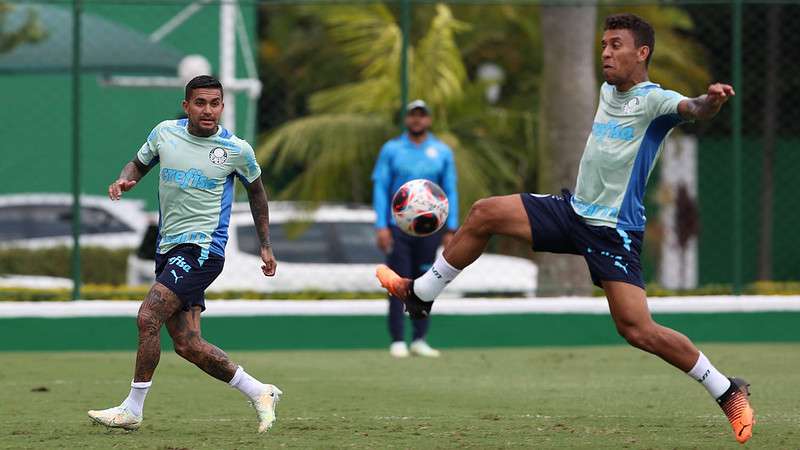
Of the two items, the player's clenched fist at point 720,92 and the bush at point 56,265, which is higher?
Result: the player's clenched fist at point 720,92

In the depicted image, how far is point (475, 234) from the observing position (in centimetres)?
862

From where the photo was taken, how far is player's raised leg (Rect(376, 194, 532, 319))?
8.59 meters

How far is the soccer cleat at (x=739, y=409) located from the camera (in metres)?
8.13

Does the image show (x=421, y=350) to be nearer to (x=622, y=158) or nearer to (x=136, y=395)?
(x=136, y=395)

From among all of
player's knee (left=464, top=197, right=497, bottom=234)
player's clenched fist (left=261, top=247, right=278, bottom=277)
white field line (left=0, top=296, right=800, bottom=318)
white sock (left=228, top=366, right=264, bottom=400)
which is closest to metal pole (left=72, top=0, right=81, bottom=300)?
white field line (left=0, top=296, right=800, bottom=318)

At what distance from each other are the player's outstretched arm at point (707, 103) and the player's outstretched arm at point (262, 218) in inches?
95.4

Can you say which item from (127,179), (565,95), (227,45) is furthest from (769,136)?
(127,179)

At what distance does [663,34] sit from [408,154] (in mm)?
7559

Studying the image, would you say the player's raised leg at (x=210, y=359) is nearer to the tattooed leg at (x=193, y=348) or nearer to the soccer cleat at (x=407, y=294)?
the tattooed leg at (x=193, y=348)

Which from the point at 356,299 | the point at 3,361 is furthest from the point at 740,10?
the point at 3,361

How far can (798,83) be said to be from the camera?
58.1ft

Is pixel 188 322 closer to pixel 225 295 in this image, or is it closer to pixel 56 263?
pixel 225 295

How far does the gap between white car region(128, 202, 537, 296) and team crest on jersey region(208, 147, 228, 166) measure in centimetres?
638

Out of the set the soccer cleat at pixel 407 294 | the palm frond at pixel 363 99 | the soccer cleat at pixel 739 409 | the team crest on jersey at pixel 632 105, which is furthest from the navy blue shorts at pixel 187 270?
the palm frond at pixel 363 99
